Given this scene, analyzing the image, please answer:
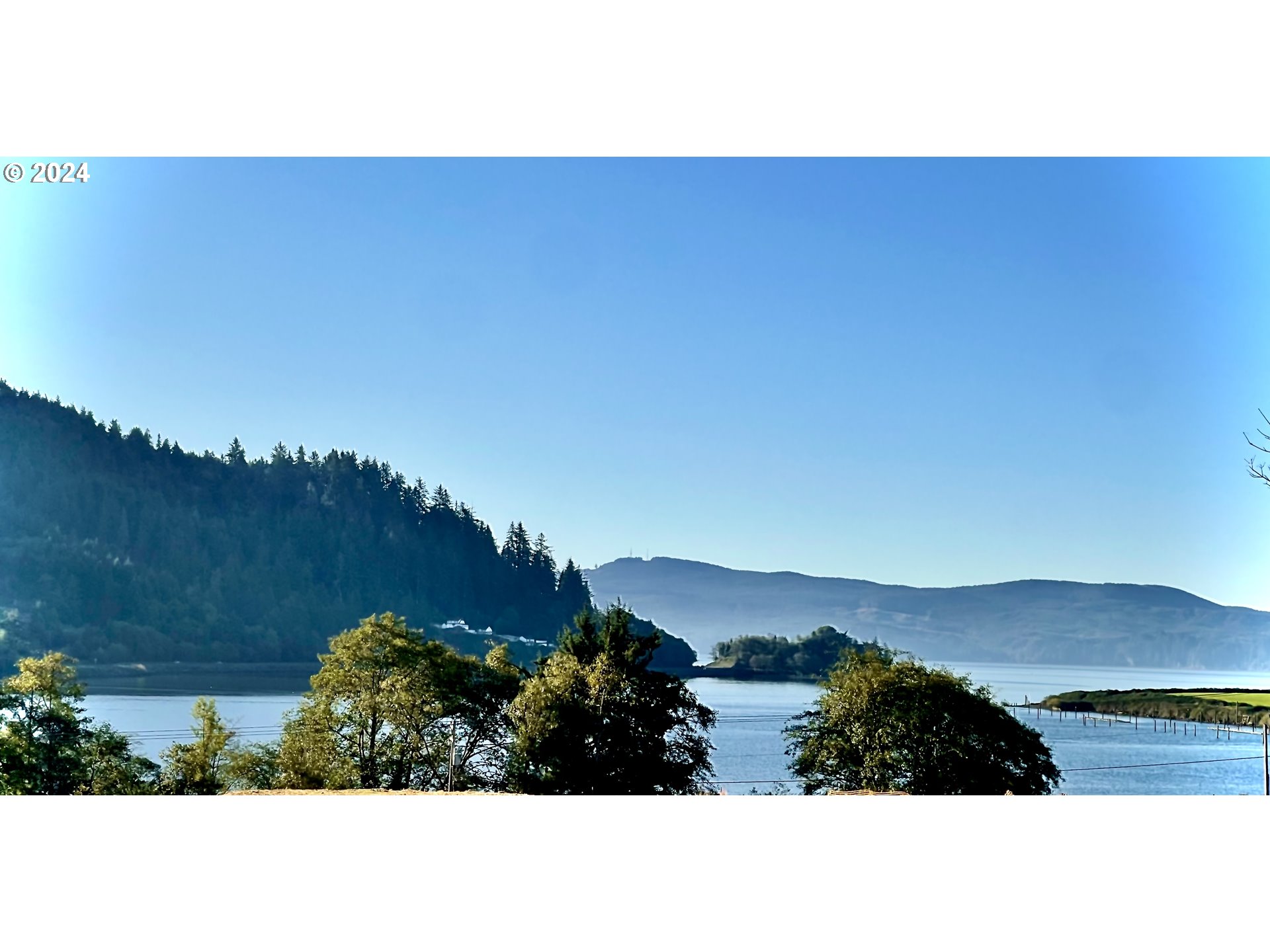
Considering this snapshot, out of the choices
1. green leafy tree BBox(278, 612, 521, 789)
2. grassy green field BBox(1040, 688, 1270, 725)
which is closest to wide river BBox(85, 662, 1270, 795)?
grassy green field BBox(1040, 688, 1270, 725)

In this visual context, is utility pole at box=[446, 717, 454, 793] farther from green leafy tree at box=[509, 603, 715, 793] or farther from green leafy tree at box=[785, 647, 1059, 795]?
green leafy tree at box=[785, 647, 1059, 795]

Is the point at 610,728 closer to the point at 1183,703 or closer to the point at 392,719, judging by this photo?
the point at 392,719

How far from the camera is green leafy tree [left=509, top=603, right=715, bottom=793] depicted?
1440 centimetres

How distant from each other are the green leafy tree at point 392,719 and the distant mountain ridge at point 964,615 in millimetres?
22140

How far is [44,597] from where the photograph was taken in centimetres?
5622

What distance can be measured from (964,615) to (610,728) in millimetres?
33565

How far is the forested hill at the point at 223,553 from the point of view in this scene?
5456cm

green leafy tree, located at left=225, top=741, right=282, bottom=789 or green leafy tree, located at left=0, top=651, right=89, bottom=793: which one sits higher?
green leafy tree, located at left=0, top=651, right=89, bottom=793

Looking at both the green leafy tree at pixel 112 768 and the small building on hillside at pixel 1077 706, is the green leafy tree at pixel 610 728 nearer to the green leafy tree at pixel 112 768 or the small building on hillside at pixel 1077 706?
the green leafy tree at pixel 112 768

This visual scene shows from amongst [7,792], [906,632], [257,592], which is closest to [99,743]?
[7,792]

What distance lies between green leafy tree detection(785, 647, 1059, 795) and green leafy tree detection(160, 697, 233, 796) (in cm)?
824

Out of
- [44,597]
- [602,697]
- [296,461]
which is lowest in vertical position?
[602,697]
